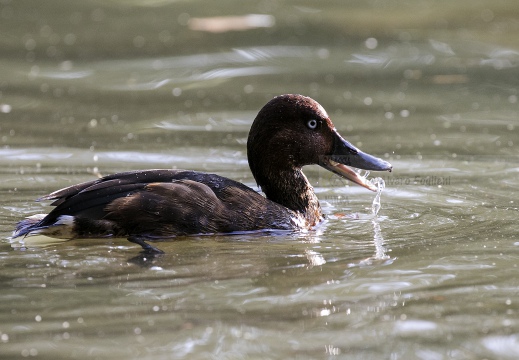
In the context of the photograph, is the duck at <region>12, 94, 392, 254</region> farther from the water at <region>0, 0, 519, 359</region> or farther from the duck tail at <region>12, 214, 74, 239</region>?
the water at <region>0, 0, 519, 359</region>

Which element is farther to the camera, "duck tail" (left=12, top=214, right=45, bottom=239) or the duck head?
the duck head

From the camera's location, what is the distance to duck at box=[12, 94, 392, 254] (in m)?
6.34

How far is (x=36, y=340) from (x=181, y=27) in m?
9.63

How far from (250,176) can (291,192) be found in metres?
1.06

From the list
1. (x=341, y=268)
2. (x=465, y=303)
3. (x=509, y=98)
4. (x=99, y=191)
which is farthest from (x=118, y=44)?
(x=465, y=303)

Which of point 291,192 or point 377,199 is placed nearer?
point 291,192

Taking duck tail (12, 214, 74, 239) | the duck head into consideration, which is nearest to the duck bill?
the duck head

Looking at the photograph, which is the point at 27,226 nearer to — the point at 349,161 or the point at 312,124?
the point at 312,124

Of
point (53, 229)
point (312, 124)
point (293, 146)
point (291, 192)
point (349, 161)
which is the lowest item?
point (53, 229)

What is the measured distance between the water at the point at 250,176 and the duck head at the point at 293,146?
16.9 inches

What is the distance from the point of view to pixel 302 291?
5367mm

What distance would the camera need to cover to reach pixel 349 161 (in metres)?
7.29

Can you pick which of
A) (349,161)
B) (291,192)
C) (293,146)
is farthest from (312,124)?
(291,192)

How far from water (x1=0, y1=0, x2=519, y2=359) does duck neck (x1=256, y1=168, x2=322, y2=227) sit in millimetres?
197
